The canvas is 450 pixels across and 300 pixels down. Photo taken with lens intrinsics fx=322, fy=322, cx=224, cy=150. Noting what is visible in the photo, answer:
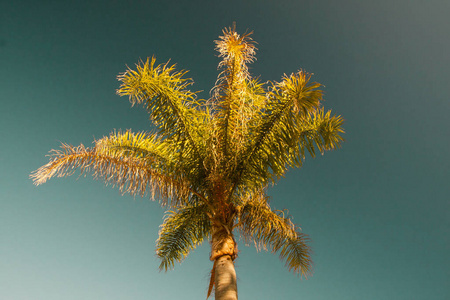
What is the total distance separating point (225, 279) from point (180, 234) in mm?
2740

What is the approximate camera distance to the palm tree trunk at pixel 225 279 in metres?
7.08

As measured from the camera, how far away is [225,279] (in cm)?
731

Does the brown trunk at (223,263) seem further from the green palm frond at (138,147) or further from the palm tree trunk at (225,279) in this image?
the green palm frond at (138,147)

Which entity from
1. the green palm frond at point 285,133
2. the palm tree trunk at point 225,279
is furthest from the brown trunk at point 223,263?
the green palm frond at point 285,133

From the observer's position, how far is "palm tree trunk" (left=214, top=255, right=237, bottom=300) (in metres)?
7.08

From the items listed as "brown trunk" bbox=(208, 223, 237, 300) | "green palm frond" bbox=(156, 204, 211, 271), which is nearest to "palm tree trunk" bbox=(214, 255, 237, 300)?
"brown trunk" bbox=(208, 223, 237, 300)

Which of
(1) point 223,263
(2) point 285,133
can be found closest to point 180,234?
(1) point 223,263

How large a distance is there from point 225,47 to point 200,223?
16.5 feet

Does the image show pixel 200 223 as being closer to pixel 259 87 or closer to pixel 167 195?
pixel 167 195

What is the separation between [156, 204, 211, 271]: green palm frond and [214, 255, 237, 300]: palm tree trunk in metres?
1.81

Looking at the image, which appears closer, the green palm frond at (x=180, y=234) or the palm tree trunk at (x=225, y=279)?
the palm tree trunk at (x=225, y=279)

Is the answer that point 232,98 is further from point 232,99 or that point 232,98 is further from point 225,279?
point 225,279

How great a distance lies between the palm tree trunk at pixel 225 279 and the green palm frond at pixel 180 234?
181 cm

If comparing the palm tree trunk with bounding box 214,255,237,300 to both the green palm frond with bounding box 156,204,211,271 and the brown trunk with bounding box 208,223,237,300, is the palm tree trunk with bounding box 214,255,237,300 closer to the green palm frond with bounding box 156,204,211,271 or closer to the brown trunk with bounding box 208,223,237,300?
the brown trunk with bounding box 208,223,237,300
